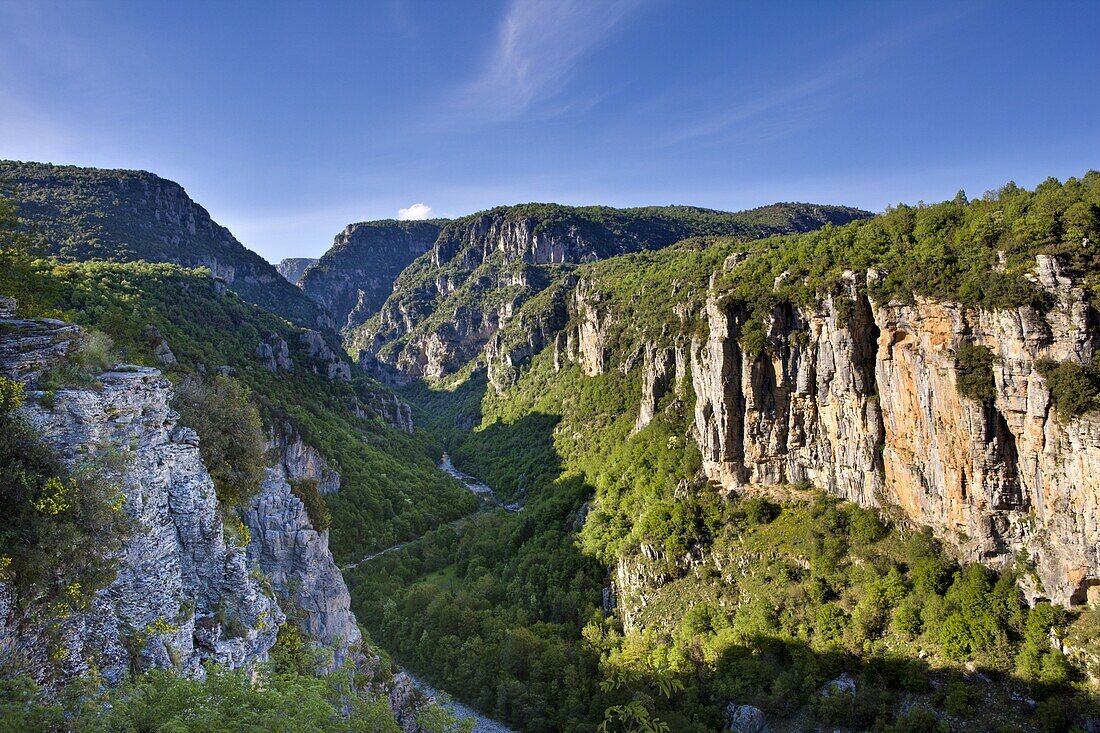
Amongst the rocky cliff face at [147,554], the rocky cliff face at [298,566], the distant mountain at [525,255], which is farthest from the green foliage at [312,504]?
the distant mountain at [525,255]

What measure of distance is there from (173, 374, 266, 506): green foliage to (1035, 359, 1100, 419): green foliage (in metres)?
39.8

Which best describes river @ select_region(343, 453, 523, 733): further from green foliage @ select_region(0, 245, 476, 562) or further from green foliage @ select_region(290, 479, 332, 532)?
green foliage @ select_region(290, 479, 332, 532)

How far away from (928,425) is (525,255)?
6180 inches

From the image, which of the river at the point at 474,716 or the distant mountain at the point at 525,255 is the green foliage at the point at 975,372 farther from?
the distant mountain at the point at 525,255

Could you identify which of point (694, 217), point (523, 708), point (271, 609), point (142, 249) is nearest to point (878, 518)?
point (523, 708)

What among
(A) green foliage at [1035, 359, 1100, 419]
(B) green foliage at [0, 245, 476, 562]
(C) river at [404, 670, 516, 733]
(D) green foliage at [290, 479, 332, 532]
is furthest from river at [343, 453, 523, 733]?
(A) green foliage at [1035, 359, 1100, 419]

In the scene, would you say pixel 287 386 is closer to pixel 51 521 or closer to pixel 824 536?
pixel 824 536

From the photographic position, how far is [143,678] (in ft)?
38.4

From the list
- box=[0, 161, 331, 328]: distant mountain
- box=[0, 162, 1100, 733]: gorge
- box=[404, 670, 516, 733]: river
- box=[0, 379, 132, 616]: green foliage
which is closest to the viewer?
box=[0, 379, 132, 616]: green foliage

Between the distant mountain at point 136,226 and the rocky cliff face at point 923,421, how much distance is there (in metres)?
92.7

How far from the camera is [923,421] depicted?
1426 inches

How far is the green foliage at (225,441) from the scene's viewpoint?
19.0 m

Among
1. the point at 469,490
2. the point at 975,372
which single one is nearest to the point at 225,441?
the point at 975,372

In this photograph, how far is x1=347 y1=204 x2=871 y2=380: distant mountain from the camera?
165m
